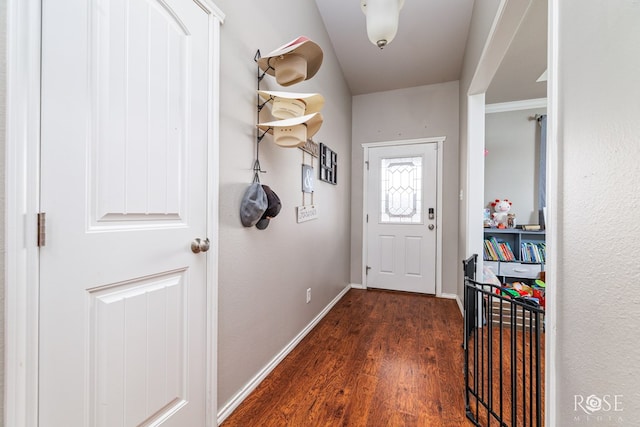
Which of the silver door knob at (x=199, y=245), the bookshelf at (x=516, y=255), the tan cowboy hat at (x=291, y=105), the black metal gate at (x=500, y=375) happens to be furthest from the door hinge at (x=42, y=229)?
the bookshelf at (x=516, y=255)

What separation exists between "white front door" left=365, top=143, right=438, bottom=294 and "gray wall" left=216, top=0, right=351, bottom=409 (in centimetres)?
129

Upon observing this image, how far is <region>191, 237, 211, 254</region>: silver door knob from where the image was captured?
113 cm

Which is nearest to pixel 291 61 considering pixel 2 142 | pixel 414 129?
pixel 2 142

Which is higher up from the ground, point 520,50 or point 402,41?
point 402,41

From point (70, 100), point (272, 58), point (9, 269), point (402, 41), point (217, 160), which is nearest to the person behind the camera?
point (9, 269)

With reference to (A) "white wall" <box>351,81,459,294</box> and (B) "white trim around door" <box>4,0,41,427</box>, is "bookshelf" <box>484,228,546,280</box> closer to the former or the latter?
(A) "white wall" <box>351,81,459,294</box>

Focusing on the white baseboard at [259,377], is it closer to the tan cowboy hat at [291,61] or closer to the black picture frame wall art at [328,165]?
the black picture frame wall art at [328,165]

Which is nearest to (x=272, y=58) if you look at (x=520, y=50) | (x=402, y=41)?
(x=402, y=41)

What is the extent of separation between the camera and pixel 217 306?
1.28 meters

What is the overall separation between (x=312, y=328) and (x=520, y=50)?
3249mm

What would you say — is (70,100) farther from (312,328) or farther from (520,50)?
→ (520,50)

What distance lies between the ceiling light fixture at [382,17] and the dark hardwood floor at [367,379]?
6.64ft

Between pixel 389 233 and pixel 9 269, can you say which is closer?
pixel 9 269

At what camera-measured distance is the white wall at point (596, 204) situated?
56 cm
